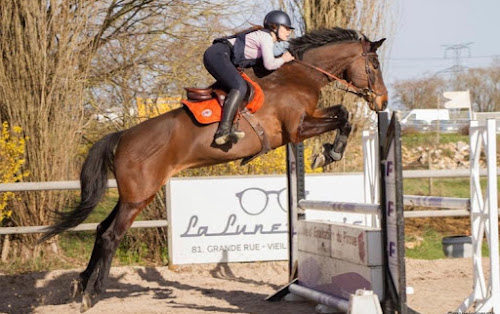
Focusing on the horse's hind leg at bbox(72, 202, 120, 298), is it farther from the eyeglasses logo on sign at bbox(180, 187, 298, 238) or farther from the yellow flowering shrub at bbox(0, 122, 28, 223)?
the yellow flowering shrub at bbox(0, 122, 28, 223)

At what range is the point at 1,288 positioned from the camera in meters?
7.93

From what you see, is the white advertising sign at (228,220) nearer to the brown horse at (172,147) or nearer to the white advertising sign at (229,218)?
the white advertising sign at (229,218)

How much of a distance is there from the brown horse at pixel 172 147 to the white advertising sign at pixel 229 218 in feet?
8.39

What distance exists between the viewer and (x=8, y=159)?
9.03 meters

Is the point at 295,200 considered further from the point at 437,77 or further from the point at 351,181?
the point at 437,77

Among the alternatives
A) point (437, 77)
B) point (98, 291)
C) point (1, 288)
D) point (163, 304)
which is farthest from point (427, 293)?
point (437, 77)

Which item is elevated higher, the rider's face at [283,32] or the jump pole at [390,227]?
the rider's face at [283,32]

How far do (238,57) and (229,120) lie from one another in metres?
0.57

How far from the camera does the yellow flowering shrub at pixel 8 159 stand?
8953 millimetres

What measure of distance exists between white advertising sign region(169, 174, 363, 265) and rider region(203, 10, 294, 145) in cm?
303

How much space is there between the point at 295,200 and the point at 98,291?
2.04m

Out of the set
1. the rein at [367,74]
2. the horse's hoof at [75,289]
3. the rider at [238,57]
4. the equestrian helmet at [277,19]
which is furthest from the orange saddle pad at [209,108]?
the horse's hoof at [75,289]

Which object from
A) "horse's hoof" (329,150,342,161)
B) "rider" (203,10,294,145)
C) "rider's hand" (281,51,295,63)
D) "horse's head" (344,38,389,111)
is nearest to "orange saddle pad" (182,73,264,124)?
"rider" (203,10,294,145)

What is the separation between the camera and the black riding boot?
5863 millimetres
